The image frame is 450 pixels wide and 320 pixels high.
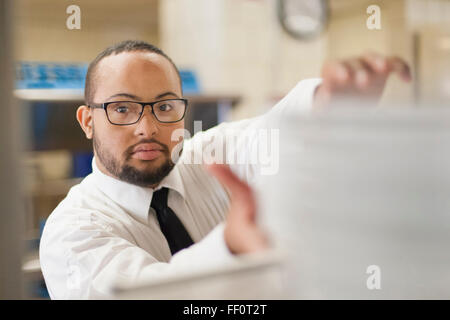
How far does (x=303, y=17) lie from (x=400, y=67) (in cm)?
16

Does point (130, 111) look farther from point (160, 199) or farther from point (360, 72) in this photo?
point (360, 72)

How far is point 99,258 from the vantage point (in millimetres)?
Result: 601

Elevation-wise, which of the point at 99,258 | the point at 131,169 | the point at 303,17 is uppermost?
the point at 303,17

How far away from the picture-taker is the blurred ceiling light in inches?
28.7

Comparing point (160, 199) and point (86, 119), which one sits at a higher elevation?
point (86, 119)

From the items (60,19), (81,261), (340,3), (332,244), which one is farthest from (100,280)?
(340,3)

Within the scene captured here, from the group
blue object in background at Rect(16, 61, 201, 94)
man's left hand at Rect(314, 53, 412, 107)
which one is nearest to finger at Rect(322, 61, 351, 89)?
man's left hand at Rect(314, 53, 412, 107)

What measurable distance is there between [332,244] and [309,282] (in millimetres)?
54

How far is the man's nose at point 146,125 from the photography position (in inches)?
24.7

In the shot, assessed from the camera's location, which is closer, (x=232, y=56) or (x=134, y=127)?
(x=134, y=127)

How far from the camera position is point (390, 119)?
1.74 feet

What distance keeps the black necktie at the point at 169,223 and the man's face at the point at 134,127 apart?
0.08ft

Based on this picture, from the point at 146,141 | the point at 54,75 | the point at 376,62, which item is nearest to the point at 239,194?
the point at 146,141

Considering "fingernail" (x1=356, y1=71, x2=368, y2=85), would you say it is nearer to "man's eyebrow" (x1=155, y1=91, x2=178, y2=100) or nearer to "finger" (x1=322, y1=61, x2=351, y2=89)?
"finger" (x1=322, y1=61, x2=351, y2=89)
